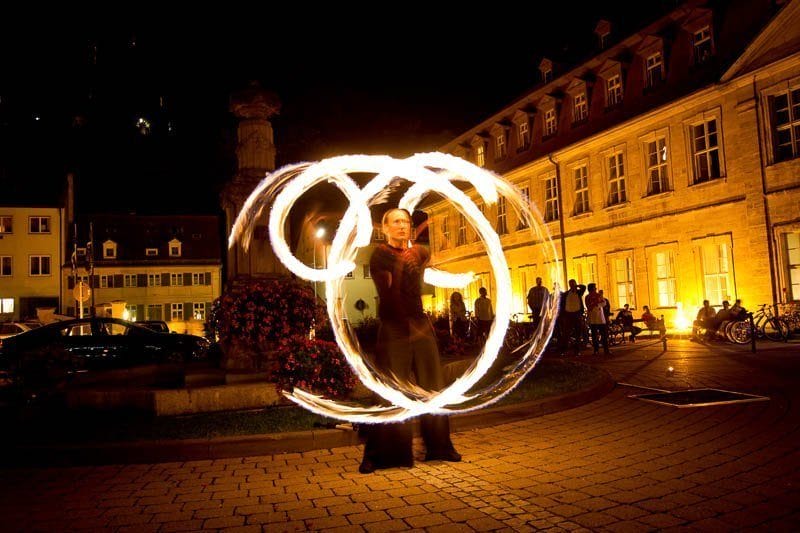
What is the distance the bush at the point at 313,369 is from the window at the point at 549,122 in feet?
88.1

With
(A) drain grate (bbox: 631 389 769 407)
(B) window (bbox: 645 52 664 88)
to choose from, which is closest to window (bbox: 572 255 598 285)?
(B) window (bbox: 645 52 664 88)

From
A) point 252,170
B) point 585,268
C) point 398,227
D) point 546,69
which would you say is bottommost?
point 398,227

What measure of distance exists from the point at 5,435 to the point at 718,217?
22817mm

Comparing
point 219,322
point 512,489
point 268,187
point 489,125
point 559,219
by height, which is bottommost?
point 512,489

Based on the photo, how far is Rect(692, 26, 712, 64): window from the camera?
24.0 metres

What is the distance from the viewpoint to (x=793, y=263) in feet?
68.6

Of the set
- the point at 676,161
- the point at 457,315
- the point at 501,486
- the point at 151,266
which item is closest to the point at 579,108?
the point at 676,161

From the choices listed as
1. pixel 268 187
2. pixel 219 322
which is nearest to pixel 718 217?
pixel 268 187

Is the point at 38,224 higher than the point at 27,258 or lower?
higher

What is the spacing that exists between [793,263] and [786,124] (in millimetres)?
4513

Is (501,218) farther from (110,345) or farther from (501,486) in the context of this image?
(501,486)

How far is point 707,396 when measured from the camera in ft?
31.3

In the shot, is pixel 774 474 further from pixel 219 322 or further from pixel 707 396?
pixel 219 322

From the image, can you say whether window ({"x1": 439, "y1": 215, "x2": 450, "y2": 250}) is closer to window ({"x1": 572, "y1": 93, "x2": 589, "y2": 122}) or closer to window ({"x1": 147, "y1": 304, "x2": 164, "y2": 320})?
window ({"x1": 572, "y1": 93, "x2": 589, "y2": 122})
